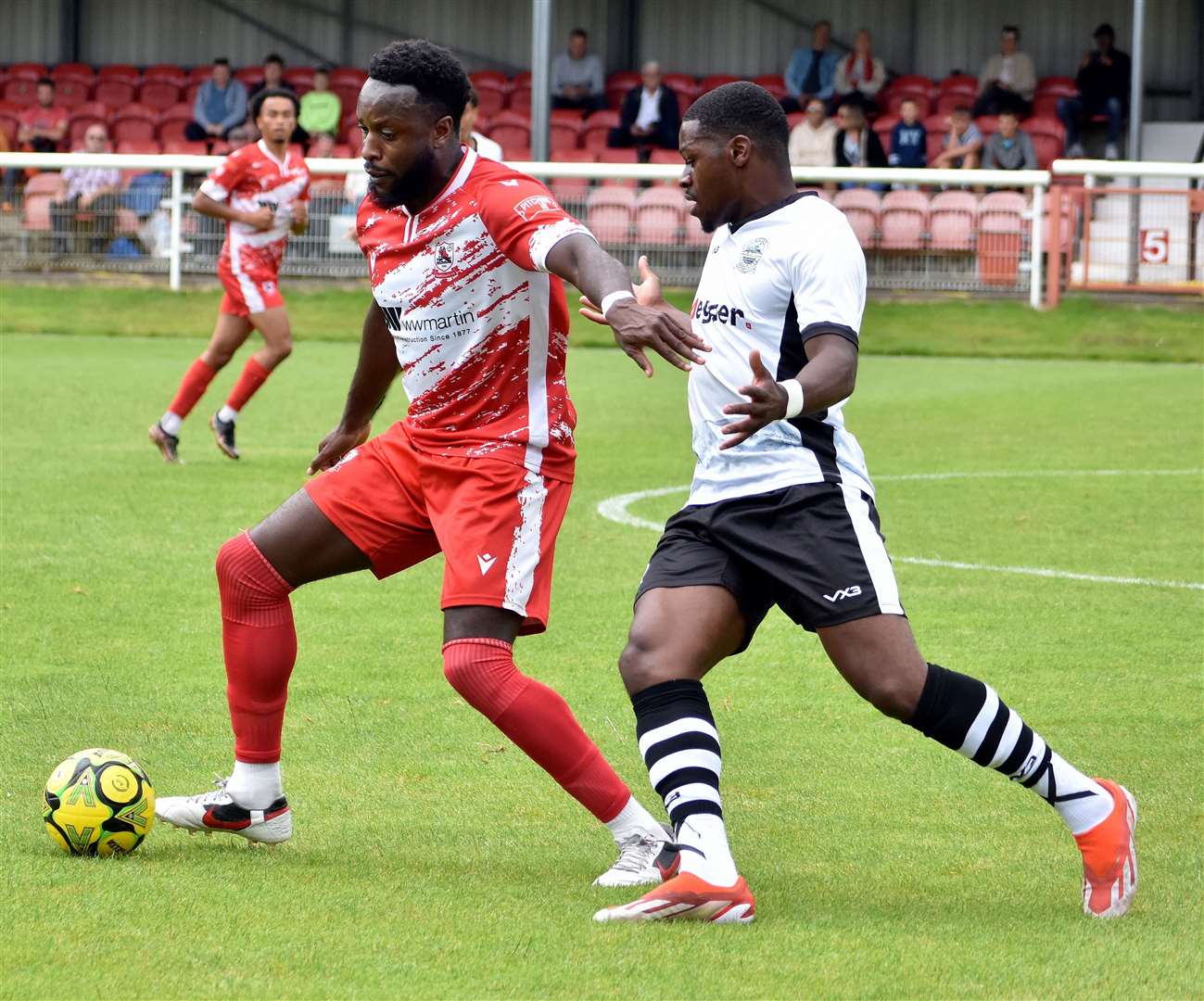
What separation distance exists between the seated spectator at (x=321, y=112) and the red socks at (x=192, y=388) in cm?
1472

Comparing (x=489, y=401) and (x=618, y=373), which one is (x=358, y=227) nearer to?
(x=489, y=401)

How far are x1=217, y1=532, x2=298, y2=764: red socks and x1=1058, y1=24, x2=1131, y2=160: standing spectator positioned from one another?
22185 mm

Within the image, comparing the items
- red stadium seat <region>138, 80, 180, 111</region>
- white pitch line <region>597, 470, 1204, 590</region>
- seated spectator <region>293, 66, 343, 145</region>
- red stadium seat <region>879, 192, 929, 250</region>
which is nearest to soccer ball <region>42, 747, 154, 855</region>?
white pitch line <region>597, 470, 1204, 590</region>

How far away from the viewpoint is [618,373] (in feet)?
57.7

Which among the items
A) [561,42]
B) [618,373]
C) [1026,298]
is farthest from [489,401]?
[561,42]

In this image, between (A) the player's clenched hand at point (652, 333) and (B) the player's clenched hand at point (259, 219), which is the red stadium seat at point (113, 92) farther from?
(A) the player's clenched hand at point (652, 333)

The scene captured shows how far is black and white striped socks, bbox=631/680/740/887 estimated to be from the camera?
13.4 feet

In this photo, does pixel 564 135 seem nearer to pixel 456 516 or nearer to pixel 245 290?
Result: pixel 245 290

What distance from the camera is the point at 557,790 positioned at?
5250 millimetres

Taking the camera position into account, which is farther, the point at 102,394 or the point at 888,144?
the point at 888,144

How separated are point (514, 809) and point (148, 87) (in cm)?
2725

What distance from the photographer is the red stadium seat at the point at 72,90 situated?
30.2 metres

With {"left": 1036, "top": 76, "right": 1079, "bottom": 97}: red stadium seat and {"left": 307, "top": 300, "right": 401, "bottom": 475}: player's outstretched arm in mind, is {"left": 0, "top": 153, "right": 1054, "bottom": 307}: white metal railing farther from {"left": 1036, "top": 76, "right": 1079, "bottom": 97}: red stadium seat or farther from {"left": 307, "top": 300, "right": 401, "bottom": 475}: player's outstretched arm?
{"left": 307, "top": 300, "right": 401, "bottom": 475}: player's outstretched arm

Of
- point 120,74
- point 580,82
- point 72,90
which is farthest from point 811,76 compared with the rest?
point 72,90
